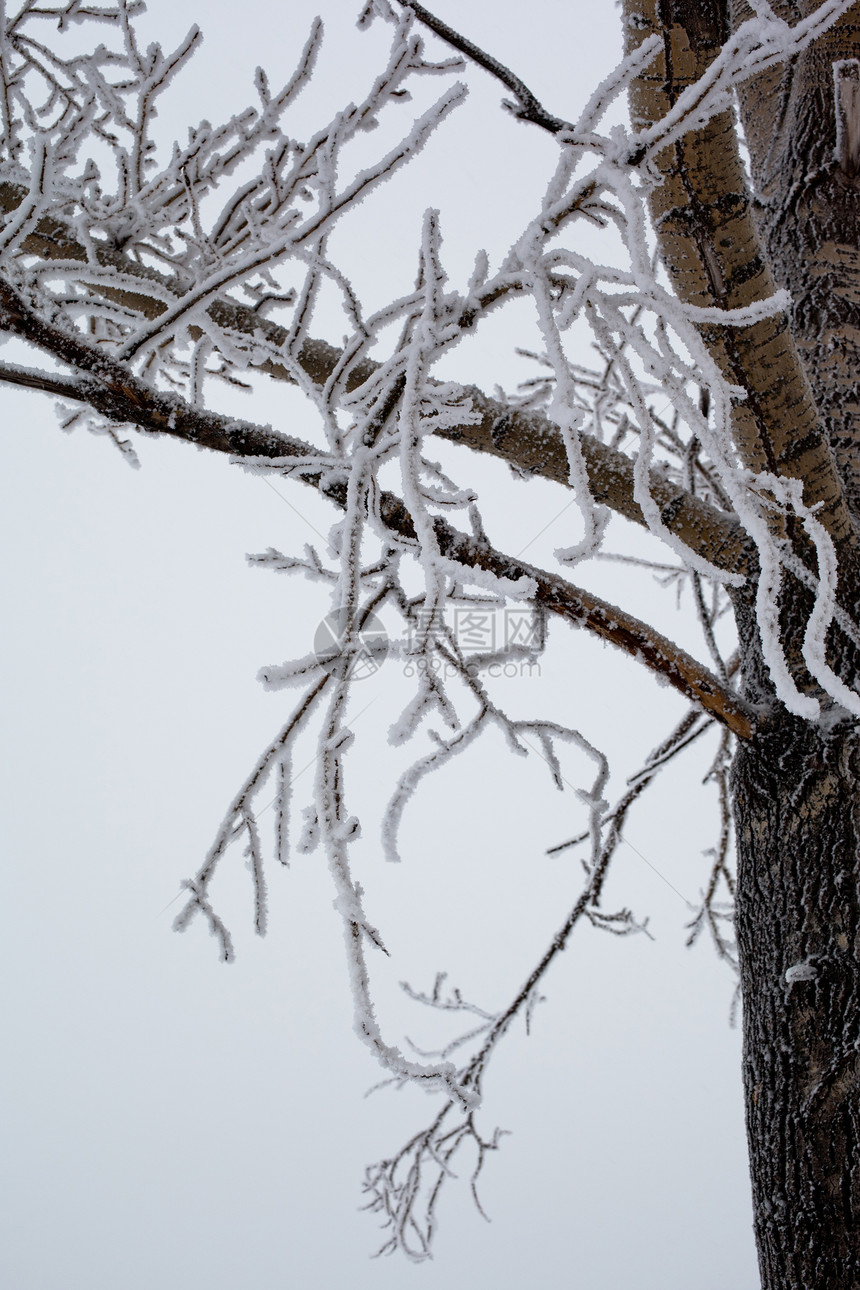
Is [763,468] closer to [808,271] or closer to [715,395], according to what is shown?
[808,271]

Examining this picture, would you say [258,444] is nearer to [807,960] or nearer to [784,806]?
[784,806]

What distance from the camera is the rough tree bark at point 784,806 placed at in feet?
3.84

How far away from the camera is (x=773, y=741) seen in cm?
139

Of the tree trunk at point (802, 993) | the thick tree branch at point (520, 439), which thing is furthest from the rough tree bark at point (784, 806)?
the thick tree branch at point (520, 439)

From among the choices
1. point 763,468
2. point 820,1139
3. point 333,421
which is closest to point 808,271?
point 763,468

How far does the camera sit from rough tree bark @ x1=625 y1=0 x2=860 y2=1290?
1169mm

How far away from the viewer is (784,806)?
1.37m

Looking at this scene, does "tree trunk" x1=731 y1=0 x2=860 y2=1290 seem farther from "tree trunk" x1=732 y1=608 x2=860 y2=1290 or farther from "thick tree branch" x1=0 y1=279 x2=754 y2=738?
"thick tree branch" x1=0 y1=279 x2=754 y2=738

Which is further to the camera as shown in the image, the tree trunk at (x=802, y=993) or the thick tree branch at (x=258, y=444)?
the tree trunk at (x=802, y=993)

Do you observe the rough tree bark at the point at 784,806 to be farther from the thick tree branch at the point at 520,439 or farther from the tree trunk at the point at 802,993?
the thick tree branch at the point at 520,439

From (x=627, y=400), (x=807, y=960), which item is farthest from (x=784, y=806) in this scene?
(x=627, y=400)

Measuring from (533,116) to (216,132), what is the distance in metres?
1.05

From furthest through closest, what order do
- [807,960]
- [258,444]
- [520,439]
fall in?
[520,439]
[807,960]
[258,444]

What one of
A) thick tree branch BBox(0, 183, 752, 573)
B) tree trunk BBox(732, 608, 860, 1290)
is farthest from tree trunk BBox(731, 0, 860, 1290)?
thick tree branch BBox(0, 183, 752, 573)
